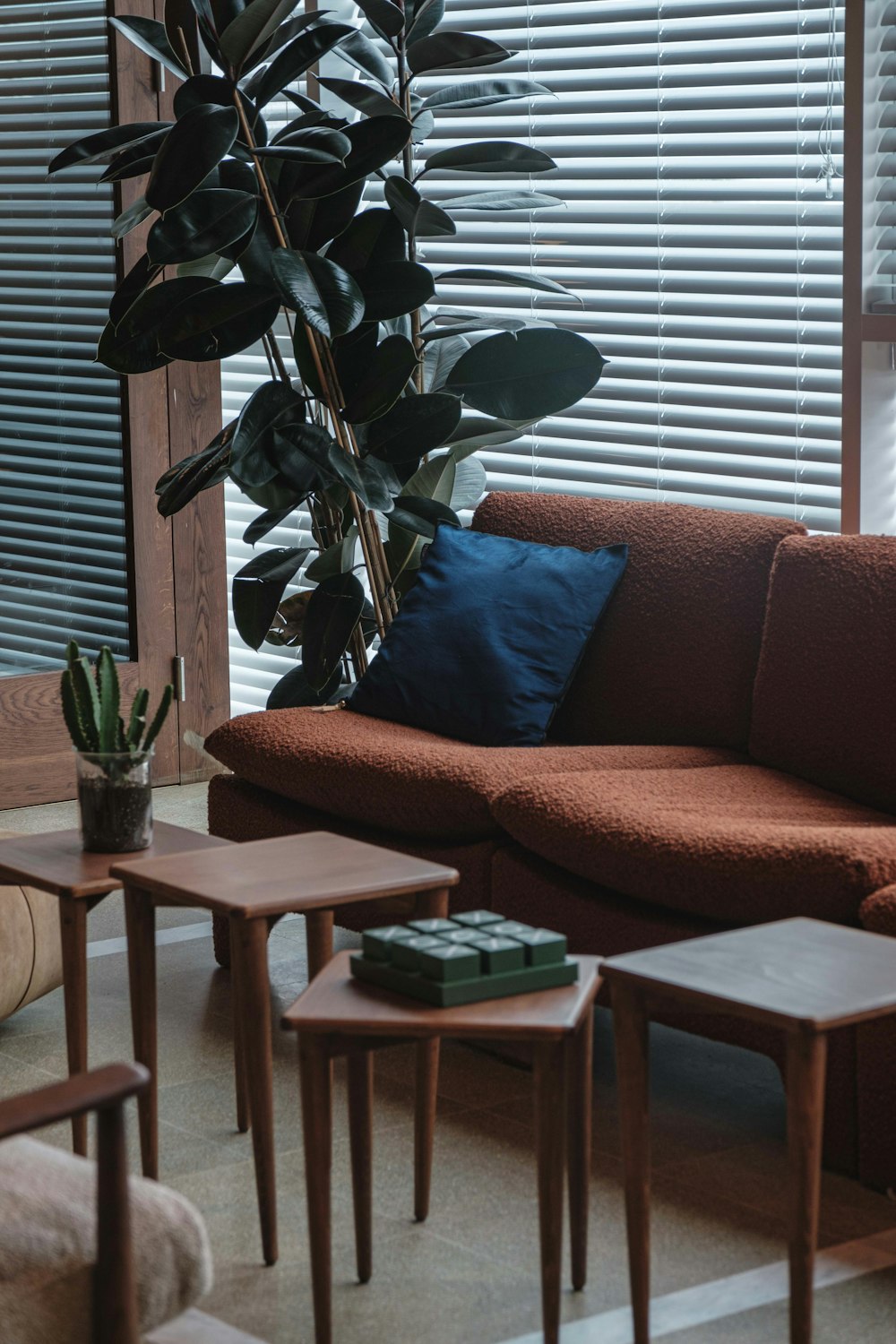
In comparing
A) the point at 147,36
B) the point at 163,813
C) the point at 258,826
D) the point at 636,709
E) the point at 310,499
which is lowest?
the point at 163,813

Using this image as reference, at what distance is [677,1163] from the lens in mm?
2355

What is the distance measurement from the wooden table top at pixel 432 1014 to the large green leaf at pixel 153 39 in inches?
99.0

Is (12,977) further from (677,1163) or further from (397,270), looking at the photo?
(397,270)

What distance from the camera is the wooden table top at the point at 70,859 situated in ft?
7.19

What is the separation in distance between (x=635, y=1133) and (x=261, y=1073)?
0.49 m

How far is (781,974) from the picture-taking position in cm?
173

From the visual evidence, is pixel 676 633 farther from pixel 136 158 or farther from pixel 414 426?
pixel 136 158

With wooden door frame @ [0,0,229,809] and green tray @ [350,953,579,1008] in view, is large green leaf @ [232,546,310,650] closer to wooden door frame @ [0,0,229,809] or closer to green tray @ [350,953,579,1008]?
wooden door frame @ [0,0,229,809]

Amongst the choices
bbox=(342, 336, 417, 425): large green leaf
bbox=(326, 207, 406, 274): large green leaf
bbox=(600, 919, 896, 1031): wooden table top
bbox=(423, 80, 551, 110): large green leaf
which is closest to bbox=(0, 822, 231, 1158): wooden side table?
bbox=(600, 919, 896, 1031): wooden table top

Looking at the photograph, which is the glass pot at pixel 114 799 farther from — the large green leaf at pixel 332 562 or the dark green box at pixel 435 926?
the large green leaf at pixel 332 562

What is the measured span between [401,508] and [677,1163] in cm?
173

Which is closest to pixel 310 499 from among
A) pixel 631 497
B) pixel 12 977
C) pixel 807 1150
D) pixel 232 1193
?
pixel 631 497

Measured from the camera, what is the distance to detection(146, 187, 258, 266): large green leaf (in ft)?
11.0

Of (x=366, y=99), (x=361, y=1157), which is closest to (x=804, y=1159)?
(x=361, y=1157)
